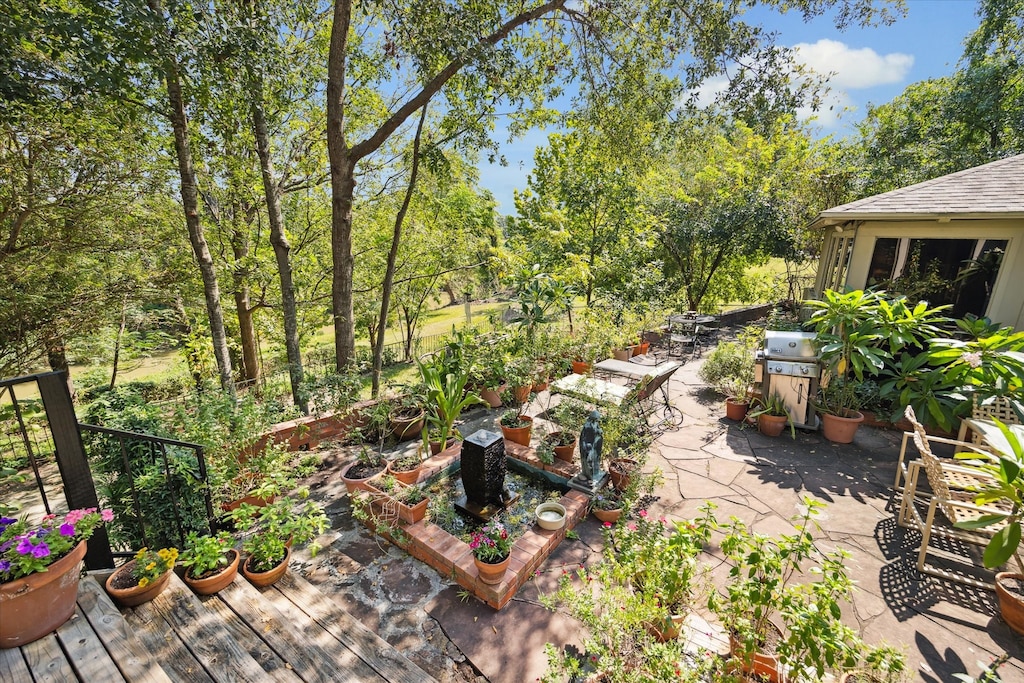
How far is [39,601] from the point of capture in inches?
69.0

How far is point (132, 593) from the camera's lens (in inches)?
83.8

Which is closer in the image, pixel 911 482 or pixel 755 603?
pixel 755 603

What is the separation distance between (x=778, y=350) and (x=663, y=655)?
457 cm

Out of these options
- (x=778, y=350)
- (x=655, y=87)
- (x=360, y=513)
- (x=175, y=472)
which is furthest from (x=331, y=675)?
(x=655, y=87)

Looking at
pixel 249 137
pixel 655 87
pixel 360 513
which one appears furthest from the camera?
pixel 249 137

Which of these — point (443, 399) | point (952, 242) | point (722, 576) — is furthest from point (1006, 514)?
point (952, 242)

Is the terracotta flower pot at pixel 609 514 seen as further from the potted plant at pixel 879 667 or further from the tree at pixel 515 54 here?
the tree at pixel 515 54

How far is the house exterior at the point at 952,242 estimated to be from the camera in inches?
216

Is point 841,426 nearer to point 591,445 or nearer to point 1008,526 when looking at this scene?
point 1008,526

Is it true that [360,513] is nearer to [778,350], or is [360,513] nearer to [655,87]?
[778,350]

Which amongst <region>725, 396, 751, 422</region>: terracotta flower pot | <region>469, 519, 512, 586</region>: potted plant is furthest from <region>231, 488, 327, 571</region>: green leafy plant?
<region>725, 396, 751, 422</region>: terracotta flower pot

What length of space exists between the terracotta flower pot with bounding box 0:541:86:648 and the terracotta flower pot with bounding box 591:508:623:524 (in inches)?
131

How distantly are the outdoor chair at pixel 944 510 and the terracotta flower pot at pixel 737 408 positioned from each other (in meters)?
2.03

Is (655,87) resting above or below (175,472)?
above
